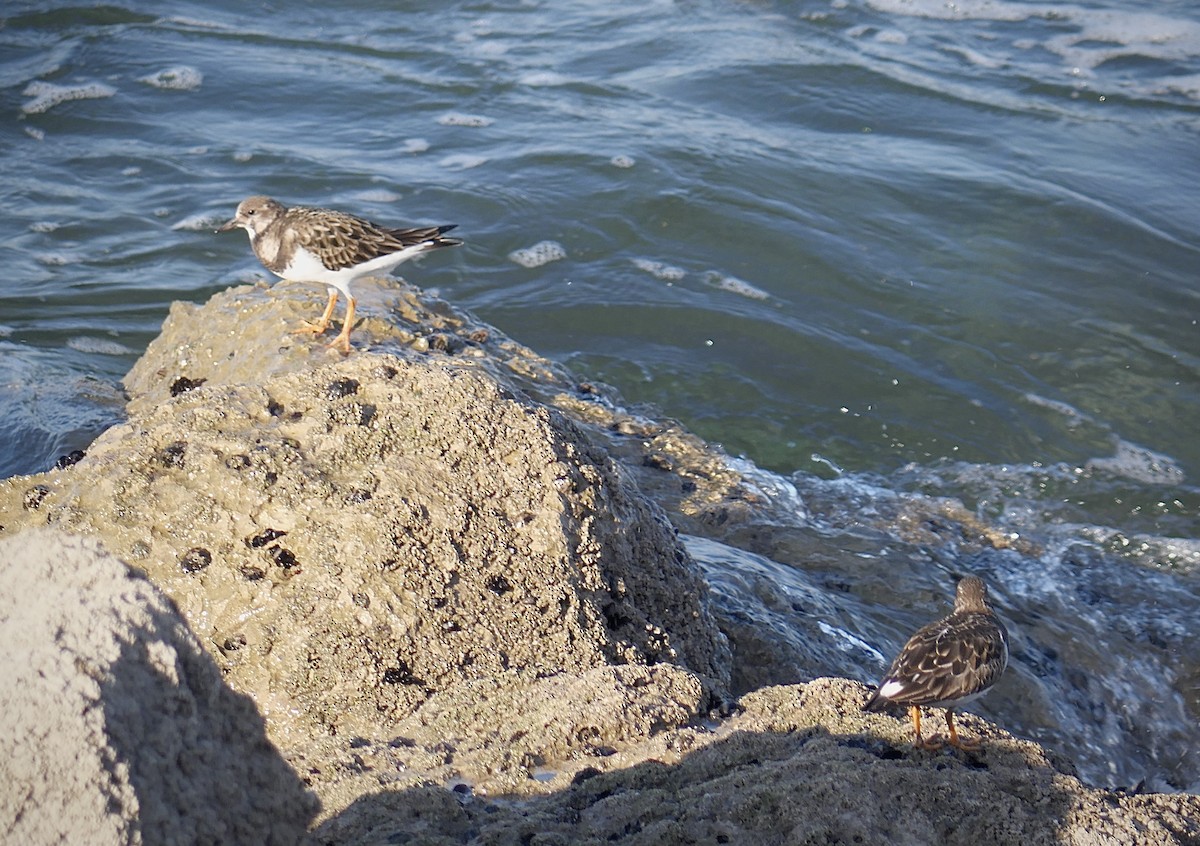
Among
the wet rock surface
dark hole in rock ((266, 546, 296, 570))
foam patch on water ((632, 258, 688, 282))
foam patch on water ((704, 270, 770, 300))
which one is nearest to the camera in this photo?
the wet rock surface

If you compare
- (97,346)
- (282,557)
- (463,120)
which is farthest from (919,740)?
(463,120)

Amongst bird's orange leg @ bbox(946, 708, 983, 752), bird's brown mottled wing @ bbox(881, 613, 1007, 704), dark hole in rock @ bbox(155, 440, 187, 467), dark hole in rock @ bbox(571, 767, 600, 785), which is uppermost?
dark hole in rock @ bbox(155, 440, 187, 467)

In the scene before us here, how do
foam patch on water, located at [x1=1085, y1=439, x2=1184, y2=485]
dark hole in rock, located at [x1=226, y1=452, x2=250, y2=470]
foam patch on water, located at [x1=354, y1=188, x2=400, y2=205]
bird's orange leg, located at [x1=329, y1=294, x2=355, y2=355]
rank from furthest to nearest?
foam patch on water, located at [x1=354, y1=188, x2=400, y2=205] < foam patch on water, located at [x1=1085, y1=439, x2=1184, y2=485] < bird's orange leg, located at [x1=329, y1=294, x2=355, y2=355] < dark hole in rock, located at [x1=226, y1=452, x2=250, y2=470]

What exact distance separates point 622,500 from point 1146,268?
8.53 meters

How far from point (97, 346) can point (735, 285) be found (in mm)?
5420

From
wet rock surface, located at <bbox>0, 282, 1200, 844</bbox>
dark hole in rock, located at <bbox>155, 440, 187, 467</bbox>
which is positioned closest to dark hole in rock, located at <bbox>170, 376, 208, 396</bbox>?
wet rock surface, located at <bbox>0, 282, 1200, 844</bbox>

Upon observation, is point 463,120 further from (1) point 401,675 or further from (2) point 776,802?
(2) point 776,802

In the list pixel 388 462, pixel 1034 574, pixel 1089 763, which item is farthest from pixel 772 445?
pixel 388 462

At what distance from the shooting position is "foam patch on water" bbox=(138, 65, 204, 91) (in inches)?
543

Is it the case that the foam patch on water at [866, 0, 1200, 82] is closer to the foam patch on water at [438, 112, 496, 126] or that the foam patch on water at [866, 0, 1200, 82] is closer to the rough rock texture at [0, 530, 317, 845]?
the foam patch on water at [438, 112, 496, 126]

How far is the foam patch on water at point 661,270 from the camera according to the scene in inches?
417

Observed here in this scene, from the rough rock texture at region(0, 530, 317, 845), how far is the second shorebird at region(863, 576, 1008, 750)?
1.94 m

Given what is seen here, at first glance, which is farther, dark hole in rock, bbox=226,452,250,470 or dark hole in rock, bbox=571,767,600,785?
dark hole in rock, bbox=226,452,250,470

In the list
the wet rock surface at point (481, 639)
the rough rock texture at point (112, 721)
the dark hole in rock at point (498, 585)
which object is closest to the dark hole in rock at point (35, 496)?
the wet rock surface at point (481, 639)
